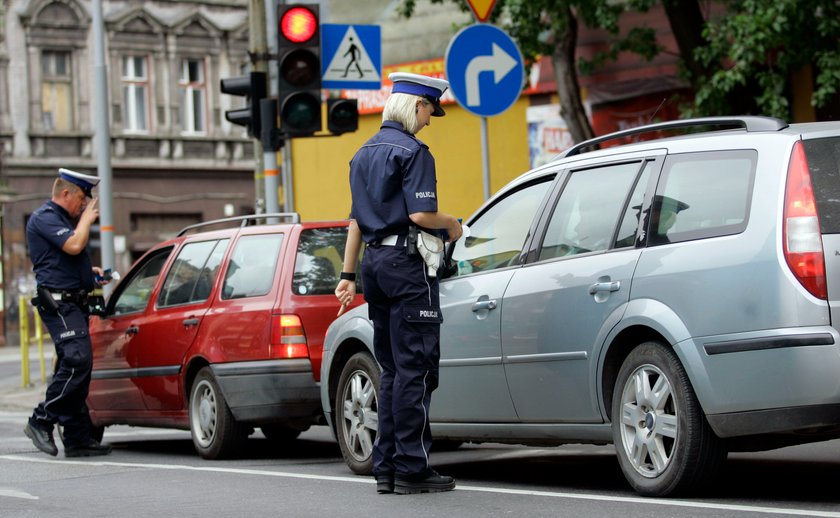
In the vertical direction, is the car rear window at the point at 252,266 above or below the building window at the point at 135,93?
below

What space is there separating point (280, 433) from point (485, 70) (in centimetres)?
309

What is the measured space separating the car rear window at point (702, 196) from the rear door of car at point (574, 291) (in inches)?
5.0

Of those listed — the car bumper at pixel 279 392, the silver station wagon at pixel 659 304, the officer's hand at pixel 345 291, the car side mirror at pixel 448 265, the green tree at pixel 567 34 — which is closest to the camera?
the silver station wagon at pixel 659 304

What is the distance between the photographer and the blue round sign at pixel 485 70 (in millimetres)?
11250

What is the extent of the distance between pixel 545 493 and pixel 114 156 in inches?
1301

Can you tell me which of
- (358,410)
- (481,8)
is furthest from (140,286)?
(358,410)

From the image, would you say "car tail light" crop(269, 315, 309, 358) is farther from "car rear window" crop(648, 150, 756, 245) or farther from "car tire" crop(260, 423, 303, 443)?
"car rear window" crop(648, 150, 756, 245)

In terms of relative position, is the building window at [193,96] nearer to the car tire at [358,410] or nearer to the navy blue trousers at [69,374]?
the navy blue trousers at [69,374]

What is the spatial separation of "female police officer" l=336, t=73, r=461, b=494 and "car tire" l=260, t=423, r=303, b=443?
3.98 metres

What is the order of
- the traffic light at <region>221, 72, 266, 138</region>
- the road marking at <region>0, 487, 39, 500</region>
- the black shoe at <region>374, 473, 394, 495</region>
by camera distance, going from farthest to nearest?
the traffic light at <region>221, 72, 266, 138</region> → the road marking at <region>0, 487, 39, 500</region> → the black shoe at <region>374, 473, 394, 495</region>

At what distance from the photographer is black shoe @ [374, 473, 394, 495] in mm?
7438

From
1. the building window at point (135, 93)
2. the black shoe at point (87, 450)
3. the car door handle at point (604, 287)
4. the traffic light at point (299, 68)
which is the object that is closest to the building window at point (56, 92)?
the building window at point (135, 93)

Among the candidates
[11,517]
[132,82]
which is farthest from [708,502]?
[132,82]

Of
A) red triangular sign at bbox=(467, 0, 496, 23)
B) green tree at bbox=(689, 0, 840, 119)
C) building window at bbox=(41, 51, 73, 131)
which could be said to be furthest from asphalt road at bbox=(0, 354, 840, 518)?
building window at bbox=(41, 51, 73, 131)
